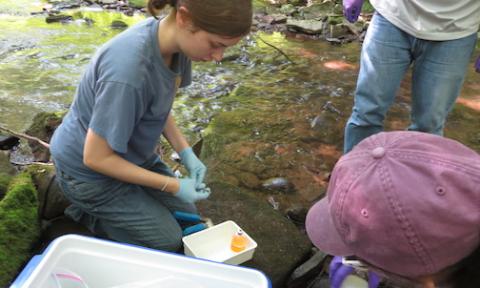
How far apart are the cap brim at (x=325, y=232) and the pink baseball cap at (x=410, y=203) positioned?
13 centimetres

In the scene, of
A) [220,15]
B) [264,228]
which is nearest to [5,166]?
[264,228]

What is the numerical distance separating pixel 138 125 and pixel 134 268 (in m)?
0.63

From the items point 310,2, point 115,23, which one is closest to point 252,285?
point 115,23

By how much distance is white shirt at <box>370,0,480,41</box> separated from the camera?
2041 mm

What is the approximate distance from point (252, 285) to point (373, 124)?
3.82ft

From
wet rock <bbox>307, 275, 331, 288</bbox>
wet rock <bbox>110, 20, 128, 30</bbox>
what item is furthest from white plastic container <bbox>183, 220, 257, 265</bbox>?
wet rock <bbox>110, 20, 128, 30</bbox>

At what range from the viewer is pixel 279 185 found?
280 centimetres

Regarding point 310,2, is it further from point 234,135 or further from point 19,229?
point 19,229

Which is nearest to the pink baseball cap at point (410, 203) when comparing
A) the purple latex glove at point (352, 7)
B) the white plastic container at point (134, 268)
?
the white plastic container at point (134, 268)

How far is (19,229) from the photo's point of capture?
1861 millimetres

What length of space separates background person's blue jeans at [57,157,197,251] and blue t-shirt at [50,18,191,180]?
6cm

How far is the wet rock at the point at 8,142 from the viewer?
289cm

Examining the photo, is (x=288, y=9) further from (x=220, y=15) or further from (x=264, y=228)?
(x=220, y=15)

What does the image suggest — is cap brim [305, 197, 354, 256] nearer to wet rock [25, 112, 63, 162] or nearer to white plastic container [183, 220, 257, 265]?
white plastic container [183, 220, 257, 265]
